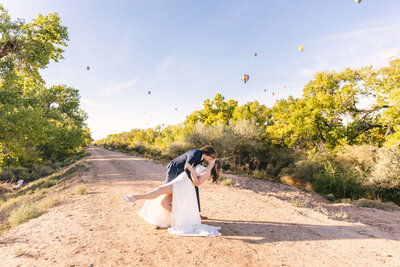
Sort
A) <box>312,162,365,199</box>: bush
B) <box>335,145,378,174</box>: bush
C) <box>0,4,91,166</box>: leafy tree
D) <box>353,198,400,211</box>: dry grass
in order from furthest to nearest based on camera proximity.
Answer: <box>335,145,378,174</box>: bush
<box>312,162,365,199</box>: bush
<box>0,4,91,166</box>: leafy tree
<box>353,198,400,211</box>: dry grass

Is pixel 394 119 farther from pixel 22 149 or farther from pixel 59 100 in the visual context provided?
pixel 59 100

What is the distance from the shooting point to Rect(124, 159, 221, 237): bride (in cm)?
418

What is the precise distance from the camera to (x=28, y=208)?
19.0 feet

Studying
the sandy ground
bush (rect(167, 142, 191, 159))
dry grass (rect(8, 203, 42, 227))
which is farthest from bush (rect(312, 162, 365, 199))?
bush (rect(167, 142, 191, 159))

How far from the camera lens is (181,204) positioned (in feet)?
13.9

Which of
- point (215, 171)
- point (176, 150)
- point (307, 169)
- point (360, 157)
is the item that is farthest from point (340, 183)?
point (176, 150)

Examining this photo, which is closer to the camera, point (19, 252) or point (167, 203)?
point (19, 252)

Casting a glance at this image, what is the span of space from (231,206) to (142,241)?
3.51 metres

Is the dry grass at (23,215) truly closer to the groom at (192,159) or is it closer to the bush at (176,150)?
the groom at (192,159)

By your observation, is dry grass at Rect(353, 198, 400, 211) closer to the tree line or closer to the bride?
the tree line

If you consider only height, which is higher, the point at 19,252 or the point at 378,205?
the point at 19,252

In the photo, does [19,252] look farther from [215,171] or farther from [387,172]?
[387,172]

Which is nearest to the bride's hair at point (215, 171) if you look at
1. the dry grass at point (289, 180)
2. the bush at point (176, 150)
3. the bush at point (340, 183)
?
the bush at point (340, 183)

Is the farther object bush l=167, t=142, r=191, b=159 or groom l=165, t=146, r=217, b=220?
bush l=167, t=142, r=191, b=159
